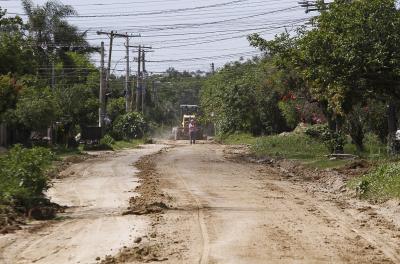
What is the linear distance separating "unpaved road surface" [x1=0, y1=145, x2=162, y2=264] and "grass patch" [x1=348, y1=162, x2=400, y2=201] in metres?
5.78

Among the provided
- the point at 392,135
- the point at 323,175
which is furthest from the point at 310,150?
the point at 323,175

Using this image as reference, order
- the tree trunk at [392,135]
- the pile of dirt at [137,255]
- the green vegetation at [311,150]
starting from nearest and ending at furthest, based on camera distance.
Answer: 1. the pile of dirt at [137,255]
2. the tree trunk at [392,135]
3. the green vegetation at [311,150]

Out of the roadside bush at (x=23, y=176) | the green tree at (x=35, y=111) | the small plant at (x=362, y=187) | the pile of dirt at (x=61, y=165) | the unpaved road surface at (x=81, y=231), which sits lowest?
the pile of dirt at (x=61, y=165)

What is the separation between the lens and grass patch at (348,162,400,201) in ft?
52.7

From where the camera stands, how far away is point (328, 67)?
22.6 meters

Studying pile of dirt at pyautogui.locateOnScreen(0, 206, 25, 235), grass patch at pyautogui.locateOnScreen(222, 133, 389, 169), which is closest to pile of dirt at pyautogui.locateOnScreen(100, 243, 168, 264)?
pile of dirt at pyautogui.locateOnScreen(0, 206, 25, 235)

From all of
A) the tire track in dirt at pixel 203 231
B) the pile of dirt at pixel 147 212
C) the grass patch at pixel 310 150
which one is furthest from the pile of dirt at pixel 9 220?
the grass patch at pixel 310 150

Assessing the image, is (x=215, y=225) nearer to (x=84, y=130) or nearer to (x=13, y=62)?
(x=13, y=62)

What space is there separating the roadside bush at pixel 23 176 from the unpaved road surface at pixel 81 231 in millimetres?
853

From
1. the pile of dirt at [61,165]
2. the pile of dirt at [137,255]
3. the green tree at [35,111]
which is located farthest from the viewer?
the green tree at [35,111]

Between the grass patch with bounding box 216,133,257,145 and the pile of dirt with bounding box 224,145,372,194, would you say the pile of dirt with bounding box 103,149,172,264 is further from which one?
the grass patch with bounding box 216,133,257,145

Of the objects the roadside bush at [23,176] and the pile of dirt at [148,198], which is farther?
the pile of dirt at [148,198]

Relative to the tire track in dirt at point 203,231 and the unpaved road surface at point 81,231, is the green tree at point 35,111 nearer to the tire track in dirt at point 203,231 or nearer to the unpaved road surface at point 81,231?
the unpaved road surface at point 81,231

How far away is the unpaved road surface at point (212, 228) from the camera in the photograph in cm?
967
